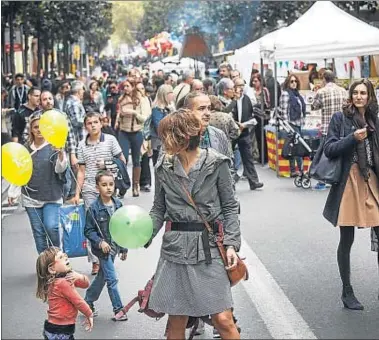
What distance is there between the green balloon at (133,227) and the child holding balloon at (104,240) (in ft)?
5.47

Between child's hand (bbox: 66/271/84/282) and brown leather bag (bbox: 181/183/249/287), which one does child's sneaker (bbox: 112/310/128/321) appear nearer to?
child's hand (bbox: 66/271/84/282)

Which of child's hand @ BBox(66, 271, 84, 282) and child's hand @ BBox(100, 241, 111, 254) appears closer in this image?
child's hand @ BBox(66, 271, 84, 282)

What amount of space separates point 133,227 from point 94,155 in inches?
163

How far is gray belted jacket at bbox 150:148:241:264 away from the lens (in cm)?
553

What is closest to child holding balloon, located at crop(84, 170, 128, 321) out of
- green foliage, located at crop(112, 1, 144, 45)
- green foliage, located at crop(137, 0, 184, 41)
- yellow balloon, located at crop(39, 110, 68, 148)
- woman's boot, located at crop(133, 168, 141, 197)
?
yellow balloon, located at crop(39, 110, 68, 148)

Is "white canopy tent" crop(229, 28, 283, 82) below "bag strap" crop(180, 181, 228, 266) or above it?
above

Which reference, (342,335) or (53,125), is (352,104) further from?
(53,125)

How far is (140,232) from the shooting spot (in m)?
5.58

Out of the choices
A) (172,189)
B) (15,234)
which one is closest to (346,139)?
(172,189)

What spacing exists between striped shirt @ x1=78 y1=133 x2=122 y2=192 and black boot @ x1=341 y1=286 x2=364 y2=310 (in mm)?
2930

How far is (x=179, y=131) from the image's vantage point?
5504 millimetres

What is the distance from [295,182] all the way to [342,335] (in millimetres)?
9089

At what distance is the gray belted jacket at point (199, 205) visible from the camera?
553cm

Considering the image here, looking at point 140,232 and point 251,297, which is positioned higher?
point 140,232
